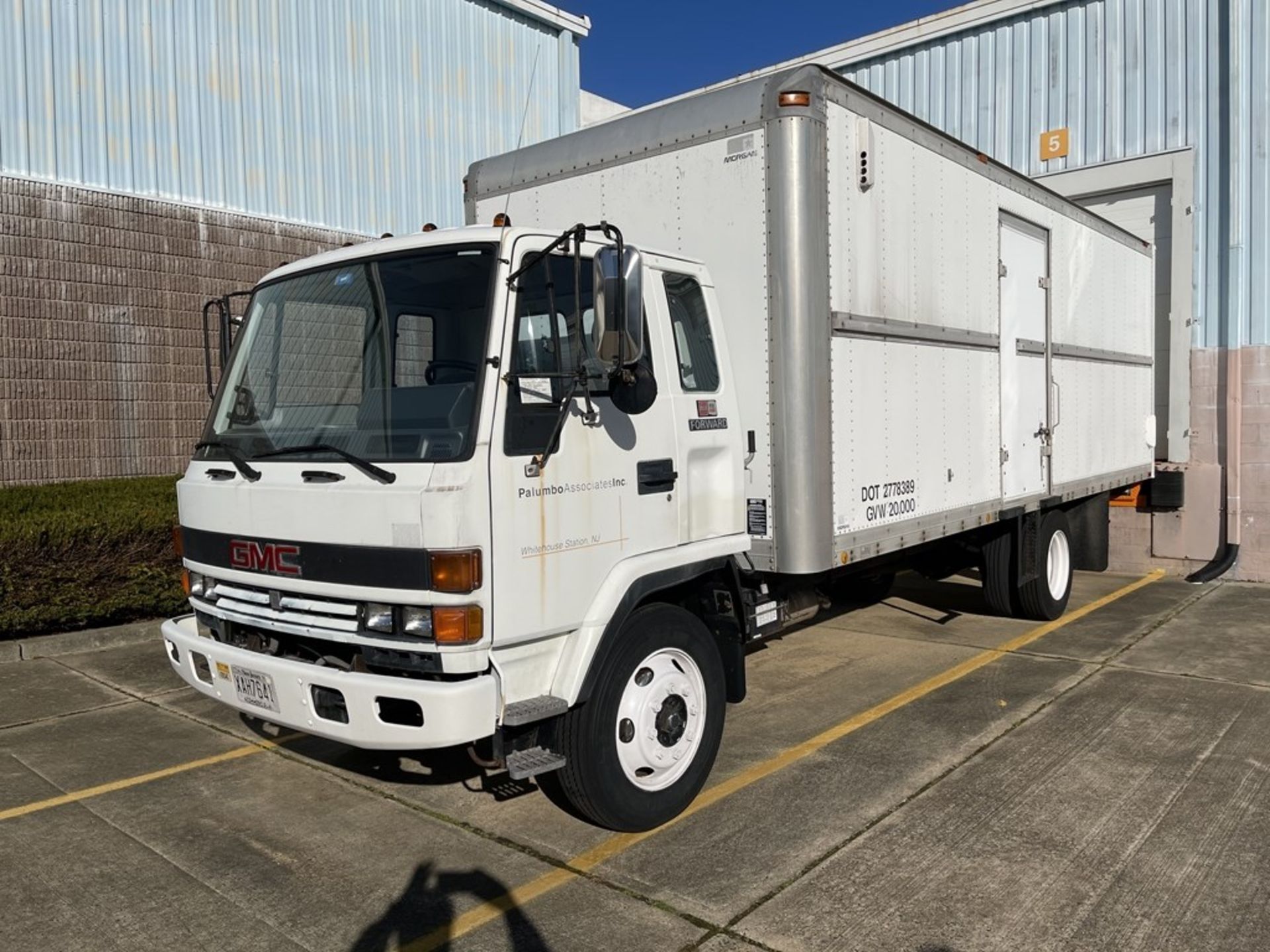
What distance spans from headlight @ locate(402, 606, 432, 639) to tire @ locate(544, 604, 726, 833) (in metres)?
0.75

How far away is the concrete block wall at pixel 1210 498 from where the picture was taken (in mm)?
10297

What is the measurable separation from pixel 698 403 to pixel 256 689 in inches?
85.4

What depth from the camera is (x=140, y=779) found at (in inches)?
199

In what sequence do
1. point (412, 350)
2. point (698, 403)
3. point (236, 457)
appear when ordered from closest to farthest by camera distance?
point (412, 350), point (236, 457), point (698, 403)

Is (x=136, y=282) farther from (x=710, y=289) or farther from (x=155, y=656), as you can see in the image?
(x=710, y=289)

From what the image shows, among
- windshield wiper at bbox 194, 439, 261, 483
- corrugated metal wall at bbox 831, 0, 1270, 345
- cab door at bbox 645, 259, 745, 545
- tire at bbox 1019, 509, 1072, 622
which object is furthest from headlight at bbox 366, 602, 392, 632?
corrugated metal wall at bbox 831, 0, 1270, 345

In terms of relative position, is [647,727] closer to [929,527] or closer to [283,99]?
[929,527]

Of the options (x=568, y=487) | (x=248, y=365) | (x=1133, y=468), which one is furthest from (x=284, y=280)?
(x=1133, y=468)

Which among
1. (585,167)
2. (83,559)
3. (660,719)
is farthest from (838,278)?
(83,559)

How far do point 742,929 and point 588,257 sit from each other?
2.57 m

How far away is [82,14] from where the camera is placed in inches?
363

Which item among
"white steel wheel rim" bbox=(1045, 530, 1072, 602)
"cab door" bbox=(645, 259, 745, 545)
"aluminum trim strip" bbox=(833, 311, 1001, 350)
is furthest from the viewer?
"white steel wheel rim" bbox=(1045, 530, 1072, 602)

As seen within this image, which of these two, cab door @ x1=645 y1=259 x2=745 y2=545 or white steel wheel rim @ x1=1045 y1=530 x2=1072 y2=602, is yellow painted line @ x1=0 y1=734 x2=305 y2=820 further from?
white steel wheel rim @ x1=1045 y1=530 x2=1072 y2=602

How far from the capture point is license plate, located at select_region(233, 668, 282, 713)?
3.87m
